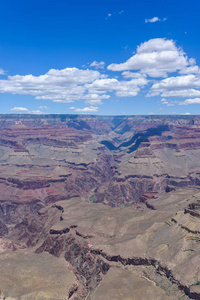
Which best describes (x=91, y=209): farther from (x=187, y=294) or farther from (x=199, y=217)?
(x=187, y=294)

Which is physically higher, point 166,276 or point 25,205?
point 166,276

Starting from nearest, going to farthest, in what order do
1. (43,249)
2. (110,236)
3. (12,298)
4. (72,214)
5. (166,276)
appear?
(12,298) → (166,276) → (110,236) → (43,249) → (72,214)

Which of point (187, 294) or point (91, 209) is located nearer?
point (187, 294)

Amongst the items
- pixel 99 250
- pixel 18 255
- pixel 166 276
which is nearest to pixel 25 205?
pixel 18 255

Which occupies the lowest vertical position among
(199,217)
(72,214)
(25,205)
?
(25,205)

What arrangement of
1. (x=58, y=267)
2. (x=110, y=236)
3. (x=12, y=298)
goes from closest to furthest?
(x=12, y=298) → (x=58, y=267) → (x=110, y=236)

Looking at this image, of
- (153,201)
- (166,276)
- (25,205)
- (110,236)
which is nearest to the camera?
(166,276)

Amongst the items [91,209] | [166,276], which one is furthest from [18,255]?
[166,276]

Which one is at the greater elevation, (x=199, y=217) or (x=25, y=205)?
(x=199, y=217)

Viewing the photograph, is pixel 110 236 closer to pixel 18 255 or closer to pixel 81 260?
pixel 81 260
